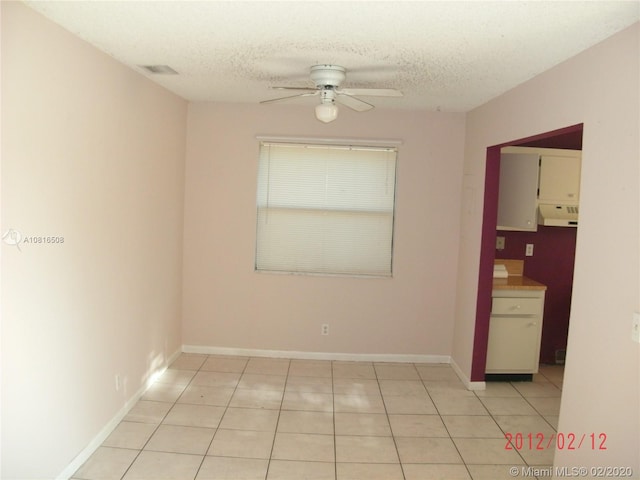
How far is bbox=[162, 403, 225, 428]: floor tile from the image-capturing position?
331 cm

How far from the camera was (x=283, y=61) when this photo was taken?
2846 millimetres

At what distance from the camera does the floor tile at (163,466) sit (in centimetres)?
268

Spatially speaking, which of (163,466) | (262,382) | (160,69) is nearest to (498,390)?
(262,382)

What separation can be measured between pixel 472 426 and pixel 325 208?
2264 mm

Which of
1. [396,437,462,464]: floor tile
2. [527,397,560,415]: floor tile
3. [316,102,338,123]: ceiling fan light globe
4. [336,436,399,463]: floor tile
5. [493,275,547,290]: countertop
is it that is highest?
Result: [316,102,338,123]: ceiling fan light globe

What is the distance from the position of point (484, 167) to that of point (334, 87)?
1.67 meters

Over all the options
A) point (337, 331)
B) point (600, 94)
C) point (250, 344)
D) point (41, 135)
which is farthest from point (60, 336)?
point (600, 94)

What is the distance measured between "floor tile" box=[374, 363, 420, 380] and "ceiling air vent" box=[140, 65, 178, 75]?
120 inches

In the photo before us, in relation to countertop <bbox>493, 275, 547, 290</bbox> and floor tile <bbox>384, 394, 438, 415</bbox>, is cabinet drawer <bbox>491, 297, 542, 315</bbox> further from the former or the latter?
floor tile <bbox>384, 394, 438, 415</bbox>

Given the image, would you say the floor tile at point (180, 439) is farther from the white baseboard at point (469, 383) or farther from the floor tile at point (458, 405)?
the white baseboard at point (469, 383)

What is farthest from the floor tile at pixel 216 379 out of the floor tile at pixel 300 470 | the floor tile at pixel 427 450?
the floor tile at pixel 427 450

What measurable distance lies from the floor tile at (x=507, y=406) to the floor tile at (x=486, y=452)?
0.46 metres

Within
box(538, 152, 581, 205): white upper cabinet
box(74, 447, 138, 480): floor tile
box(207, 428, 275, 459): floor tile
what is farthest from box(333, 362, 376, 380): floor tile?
box(538, 152, 581, 205): white upper cabinet

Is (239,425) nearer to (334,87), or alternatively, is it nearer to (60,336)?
(60,336)
